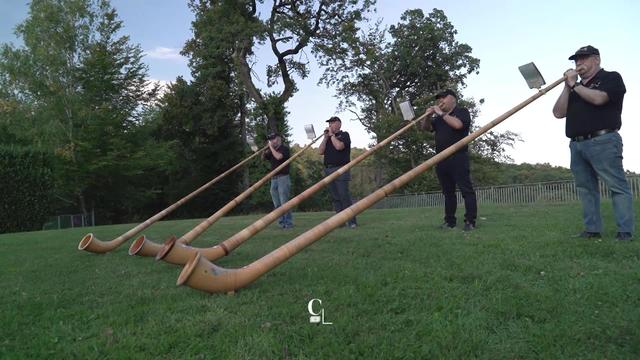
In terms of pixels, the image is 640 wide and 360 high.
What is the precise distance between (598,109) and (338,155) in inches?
187

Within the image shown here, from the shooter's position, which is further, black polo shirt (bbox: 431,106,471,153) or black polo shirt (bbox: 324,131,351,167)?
black polo shirt (bbox: 324,131,351,167)

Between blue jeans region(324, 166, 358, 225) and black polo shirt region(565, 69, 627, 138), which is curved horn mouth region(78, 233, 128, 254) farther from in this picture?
black polo shirt region(565, 69, 627, 138)

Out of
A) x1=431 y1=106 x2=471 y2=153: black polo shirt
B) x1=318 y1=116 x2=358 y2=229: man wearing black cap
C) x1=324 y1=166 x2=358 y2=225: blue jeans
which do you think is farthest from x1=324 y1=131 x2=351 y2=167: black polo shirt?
x1=431 y1=106 x2=471 y2=153: black polo shirt

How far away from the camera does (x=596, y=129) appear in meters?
5.10

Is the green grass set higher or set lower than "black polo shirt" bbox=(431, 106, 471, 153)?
lower

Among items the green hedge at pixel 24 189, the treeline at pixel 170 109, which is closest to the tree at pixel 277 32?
the treeline at pixel 170 109

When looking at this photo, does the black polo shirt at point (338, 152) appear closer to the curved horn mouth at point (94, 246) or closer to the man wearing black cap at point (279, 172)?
the man wearing black cap at point (279, 172)

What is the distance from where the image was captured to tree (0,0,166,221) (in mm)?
26188

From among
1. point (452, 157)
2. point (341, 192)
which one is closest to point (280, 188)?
point (341, 192)

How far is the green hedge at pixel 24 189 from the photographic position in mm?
17156

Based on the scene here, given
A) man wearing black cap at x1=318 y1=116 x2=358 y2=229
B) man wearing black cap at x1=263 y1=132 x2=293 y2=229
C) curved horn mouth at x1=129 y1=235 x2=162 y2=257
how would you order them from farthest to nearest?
man wearing black cap at x1=263 y1=132 x2=293 y2=229 < man wearing black cap at x1=318 y1=116 x2=358 y2=229 < curved horn mouth at x1=129 y1=235 x2=162 y2=257

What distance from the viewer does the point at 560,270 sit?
3844mm

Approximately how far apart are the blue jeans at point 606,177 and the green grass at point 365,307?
42 centimetres

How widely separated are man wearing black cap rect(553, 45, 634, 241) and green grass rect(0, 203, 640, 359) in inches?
19.5
